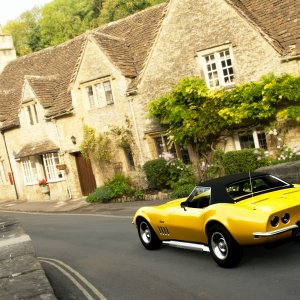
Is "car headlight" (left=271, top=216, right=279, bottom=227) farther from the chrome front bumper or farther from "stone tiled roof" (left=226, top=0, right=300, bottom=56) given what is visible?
"stone tiled roof" (left=226, top=0, right=300, bottom=56)

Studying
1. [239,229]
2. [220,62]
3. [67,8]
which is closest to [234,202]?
[239,229]

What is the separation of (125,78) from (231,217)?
16.0 metres

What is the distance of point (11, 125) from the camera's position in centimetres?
2938

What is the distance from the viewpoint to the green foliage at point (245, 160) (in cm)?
1786

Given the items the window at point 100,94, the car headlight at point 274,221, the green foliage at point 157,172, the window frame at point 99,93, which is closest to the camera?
the car headlight at point 274,221

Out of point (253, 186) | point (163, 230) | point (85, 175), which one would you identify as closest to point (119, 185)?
point (85, 175)

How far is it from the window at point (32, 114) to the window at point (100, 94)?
15.4 feet

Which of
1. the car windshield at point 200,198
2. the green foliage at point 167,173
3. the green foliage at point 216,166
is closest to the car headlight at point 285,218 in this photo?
the car windshield at point 200,198

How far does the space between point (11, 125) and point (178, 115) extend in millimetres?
14121

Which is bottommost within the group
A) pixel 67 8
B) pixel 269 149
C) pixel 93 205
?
pixel 93 205

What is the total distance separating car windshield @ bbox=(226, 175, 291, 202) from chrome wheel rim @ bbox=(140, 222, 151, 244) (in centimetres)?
251

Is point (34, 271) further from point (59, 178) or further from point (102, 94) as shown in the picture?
point (59, 178)

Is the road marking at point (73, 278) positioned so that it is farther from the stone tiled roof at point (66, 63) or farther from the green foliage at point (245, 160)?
the stone tiled roof at point (66, 63)

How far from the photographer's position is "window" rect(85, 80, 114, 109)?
934 inches
